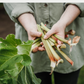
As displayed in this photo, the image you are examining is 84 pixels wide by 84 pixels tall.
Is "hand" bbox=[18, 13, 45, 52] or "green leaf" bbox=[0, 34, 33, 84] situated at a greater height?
"hand" bbox=[18, 13, 45, 52]

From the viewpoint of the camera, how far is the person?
84 cm

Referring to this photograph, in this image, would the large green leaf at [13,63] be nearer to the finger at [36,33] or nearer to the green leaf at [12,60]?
the green leaf at [12,60]

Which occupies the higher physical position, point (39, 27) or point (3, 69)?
point (39, 27)

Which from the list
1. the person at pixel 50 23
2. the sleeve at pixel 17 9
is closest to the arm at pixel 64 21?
the person at pixel 50 23

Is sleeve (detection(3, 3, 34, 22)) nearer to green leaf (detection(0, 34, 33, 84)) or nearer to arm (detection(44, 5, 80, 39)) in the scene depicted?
arm (detection(44, 5, 80, 39))

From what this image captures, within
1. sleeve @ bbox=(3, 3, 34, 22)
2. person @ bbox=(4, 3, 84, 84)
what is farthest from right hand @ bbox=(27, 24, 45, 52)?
sleeve @ bbox=(3, 3, 34, 22)

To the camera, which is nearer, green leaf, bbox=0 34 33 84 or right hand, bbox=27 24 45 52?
green leaf, bbox=0 34 33 84

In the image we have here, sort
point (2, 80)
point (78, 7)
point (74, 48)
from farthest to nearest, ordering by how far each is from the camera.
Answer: point (74, 48), point (78, 7), point (2, 80)

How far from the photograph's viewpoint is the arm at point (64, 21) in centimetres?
80

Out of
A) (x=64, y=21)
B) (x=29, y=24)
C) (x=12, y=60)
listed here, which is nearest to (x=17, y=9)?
(x=29, y=24)

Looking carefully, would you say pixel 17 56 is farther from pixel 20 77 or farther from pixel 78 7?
pixel 78 7

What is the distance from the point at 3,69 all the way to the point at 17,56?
72mm

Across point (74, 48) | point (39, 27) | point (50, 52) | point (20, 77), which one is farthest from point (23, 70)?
point (74, 48)

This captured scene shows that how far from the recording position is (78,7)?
864 mm
